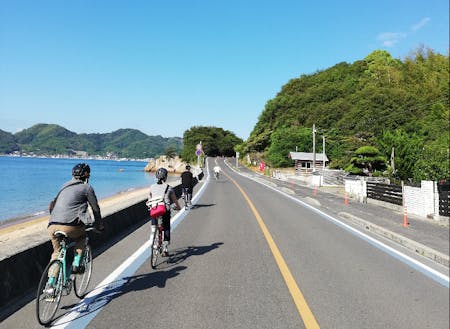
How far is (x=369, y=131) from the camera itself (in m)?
73.7

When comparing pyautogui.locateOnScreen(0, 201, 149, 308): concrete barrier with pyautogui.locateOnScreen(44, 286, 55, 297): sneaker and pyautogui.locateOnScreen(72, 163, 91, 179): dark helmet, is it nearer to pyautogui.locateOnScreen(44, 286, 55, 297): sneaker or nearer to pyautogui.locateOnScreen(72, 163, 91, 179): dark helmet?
pyautogui.locateOnScreen(44, 286, 55, 297): sneaker

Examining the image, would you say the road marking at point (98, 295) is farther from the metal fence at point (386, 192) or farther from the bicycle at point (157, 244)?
the metal fence at point (386, 192)

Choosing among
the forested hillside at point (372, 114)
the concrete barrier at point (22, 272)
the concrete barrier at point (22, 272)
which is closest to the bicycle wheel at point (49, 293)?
the concrete barrier at point (22, 272)

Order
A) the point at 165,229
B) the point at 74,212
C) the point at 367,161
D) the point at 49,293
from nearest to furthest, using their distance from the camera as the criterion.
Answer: the point at 49,293, the point at 74,212, the point at 165,229, the point at 367,161

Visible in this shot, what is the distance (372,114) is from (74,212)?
264ft

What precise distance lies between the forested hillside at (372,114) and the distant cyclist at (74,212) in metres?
27.0

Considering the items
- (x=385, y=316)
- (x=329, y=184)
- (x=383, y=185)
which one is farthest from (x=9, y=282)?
(x=329, y=184)

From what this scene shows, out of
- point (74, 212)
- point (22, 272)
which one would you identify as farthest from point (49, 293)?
point (22, 272)

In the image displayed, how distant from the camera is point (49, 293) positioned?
4.20 metres

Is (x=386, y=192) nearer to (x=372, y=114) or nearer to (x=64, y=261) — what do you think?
(x=64, y=261)

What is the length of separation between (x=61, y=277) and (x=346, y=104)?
9403cm

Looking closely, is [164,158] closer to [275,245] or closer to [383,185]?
[383,185]

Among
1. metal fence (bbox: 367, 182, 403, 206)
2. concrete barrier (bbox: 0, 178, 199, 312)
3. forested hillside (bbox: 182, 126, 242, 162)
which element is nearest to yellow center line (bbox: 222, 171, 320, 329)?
concrete barrier (bbox: 0, 178, 199, 312)

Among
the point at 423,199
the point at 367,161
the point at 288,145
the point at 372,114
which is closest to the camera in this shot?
the point at 423,199
